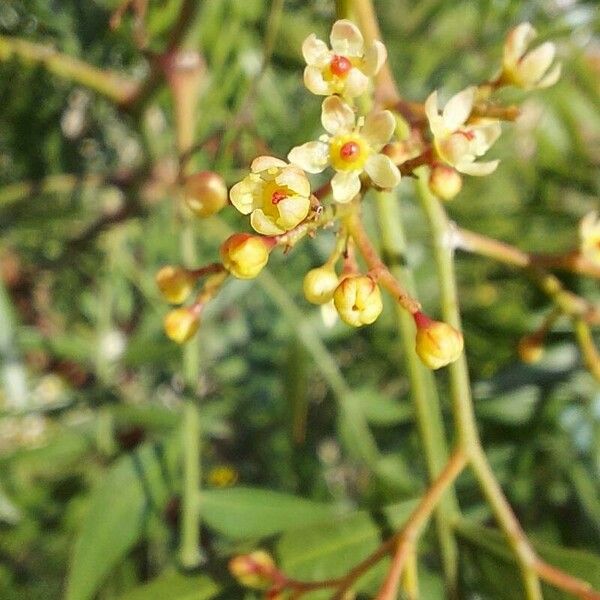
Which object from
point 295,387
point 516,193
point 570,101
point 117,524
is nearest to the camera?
point 117,524

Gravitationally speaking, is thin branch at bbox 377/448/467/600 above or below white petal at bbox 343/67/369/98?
below

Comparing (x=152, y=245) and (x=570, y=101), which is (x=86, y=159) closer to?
(x=152, y=245)

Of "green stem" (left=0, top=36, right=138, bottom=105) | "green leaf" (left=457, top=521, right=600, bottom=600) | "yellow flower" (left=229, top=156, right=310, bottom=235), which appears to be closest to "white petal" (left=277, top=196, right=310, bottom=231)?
"yellow flower" (left=229, top=156, right=310, bottom=235)

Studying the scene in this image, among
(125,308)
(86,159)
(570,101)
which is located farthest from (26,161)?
(570,101)

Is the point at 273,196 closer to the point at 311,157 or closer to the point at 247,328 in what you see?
the point at 311,157

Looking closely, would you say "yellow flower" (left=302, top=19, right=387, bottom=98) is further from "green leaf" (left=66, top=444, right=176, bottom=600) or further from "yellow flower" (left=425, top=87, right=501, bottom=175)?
"green leaf" (left=66, top=444, right=176, bottom=600)

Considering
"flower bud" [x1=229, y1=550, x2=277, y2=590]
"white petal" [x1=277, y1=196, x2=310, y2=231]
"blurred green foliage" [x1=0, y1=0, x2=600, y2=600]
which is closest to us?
"white petal" [x1=277, y1=196, x2=310, y2=231]
